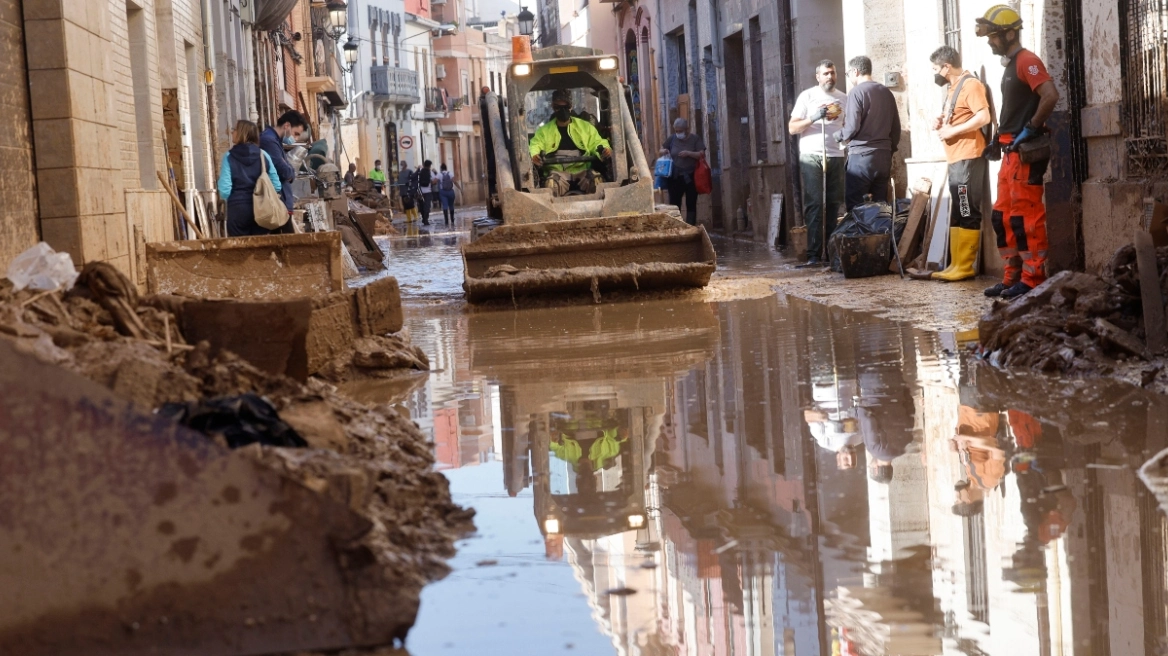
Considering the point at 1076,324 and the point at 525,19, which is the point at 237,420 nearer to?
the point at 1076,324

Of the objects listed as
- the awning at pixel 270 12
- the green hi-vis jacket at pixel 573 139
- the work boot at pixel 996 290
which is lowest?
the work boot at pixel 996 290

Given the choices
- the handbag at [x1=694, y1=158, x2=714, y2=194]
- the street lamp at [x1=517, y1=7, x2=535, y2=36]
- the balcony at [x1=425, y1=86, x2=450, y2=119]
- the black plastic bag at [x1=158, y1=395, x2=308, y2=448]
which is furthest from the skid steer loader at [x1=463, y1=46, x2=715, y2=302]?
the balcony at [x1=425, y1=86, x2=450, y2=119]

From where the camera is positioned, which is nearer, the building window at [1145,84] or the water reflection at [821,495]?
the water reflection at [821,495]

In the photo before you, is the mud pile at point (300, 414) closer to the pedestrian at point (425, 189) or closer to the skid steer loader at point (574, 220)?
the skid steer loader at point (574, 220)

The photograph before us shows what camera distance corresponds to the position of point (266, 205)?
12.8m

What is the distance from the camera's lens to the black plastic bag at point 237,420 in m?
4.15

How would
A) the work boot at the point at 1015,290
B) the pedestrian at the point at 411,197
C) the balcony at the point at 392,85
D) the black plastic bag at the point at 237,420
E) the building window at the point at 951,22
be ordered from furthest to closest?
the balcony at the point at 392,85
the pedestrian at the point at 411,197
the building window at the point at 951,22
the work boot at the point at 1015,290
the black plastic bag at the point at 237,420

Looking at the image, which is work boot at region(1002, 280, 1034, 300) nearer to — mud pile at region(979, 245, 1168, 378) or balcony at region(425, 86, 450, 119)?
mud pile at region(979, 245, 1168, 378)

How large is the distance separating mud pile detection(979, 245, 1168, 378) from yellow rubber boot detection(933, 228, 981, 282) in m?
4.32

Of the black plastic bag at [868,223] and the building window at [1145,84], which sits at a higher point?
the building window at [1145,84]

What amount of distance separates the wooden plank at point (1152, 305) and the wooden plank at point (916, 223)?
5.92 metres

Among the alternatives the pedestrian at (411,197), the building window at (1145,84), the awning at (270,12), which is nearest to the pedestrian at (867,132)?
the building window at (1145,84)

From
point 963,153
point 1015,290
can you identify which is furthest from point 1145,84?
point 963,153

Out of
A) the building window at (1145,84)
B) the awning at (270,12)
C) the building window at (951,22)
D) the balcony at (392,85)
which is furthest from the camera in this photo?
the balcony at (392,85)
